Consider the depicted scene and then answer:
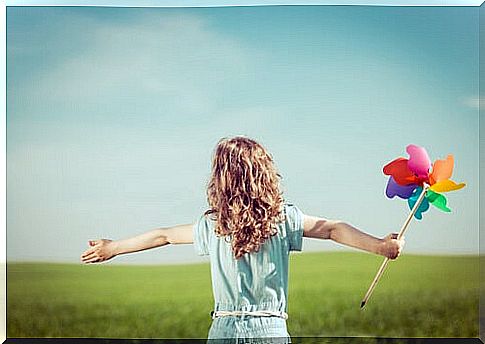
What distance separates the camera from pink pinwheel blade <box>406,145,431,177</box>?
8008 mm

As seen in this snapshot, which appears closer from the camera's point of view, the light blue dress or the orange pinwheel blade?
the light blue dress

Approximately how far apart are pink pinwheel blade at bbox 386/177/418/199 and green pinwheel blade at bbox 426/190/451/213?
0.10 metres

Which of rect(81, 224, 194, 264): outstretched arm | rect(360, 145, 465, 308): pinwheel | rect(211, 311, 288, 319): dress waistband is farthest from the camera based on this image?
rect(81, 224, 194, 264): outstretched arm

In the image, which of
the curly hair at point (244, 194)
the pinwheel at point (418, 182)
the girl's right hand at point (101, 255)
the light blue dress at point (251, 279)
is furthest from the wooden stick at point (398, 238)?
the girl's right hand at point (101, 255)

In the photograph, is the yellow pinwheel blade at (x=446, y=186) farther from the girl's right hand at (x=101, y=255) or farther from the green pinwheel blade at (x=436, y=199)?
the girl's right hand at (x=101, y=255)

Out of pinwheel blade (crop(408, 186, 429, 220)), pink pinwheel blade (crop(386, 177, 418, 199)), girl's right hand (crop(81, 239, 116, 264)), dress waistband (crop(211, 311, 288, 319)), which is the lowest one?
dress waistband (crop(211, 311, 288, 319))

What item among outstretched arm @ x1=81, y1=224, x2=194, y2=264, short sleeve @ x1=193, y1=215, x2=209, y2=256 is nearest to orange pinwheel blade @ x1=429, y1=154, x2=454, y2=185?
short sleeve @ x1=193, y1=215, x2=209, y2=256

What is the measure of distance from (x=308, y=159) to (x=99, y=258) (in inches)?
52.3

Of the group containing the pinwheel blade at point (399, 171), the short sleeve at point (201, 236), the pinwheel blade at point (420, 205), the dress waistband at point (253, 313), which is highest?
the pinwheel blade at point (399, 171)

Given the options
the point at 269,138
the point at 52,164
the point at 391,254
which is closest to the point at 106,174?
the point at 52,164

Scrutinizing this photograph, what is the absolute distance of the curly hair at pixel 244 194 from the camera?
7.95 meters

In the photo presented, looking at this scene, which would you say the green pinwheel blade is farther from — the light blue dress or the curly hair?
the curly hair

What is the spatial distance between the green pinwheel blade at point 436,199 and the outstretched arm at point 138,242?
4.47 feet

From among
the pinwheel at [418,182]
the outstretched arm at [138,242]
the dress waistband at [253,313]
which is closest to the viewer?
the dress waistband at [253,313]
